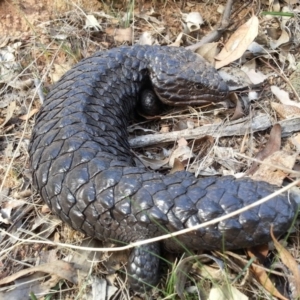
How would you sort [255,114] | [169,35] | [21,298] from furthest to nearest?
[169,35] < [255,114] < [21,298]

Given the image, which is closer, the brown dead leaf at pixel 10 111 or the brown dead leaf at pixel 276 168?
the brown dead leaf at pixel 276 168

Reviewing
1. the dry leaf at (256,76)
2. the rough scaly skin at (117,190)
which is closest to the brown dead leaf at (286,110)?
the dry leaf at (256,76)

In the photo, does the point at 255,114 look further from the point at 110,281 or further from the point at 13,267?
the point at 13,267

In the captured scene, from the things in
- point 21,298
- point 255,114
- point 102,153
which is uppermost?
point 102,153

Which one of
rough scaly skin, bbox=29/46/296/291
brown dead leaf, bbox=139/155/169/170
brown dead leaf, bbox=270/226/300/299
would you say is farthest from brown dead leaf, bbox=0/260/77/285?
brown dead leaf, bbox=270/226/300/299

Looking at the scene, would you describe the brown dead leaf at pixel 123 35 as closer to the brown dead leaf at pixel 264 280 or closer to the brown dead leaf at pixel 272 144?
the brown dead leaf at pixel 272 144

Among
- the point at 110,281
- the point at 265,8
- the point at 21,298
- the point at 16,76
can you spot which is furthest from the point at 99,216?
the point at 265,8
